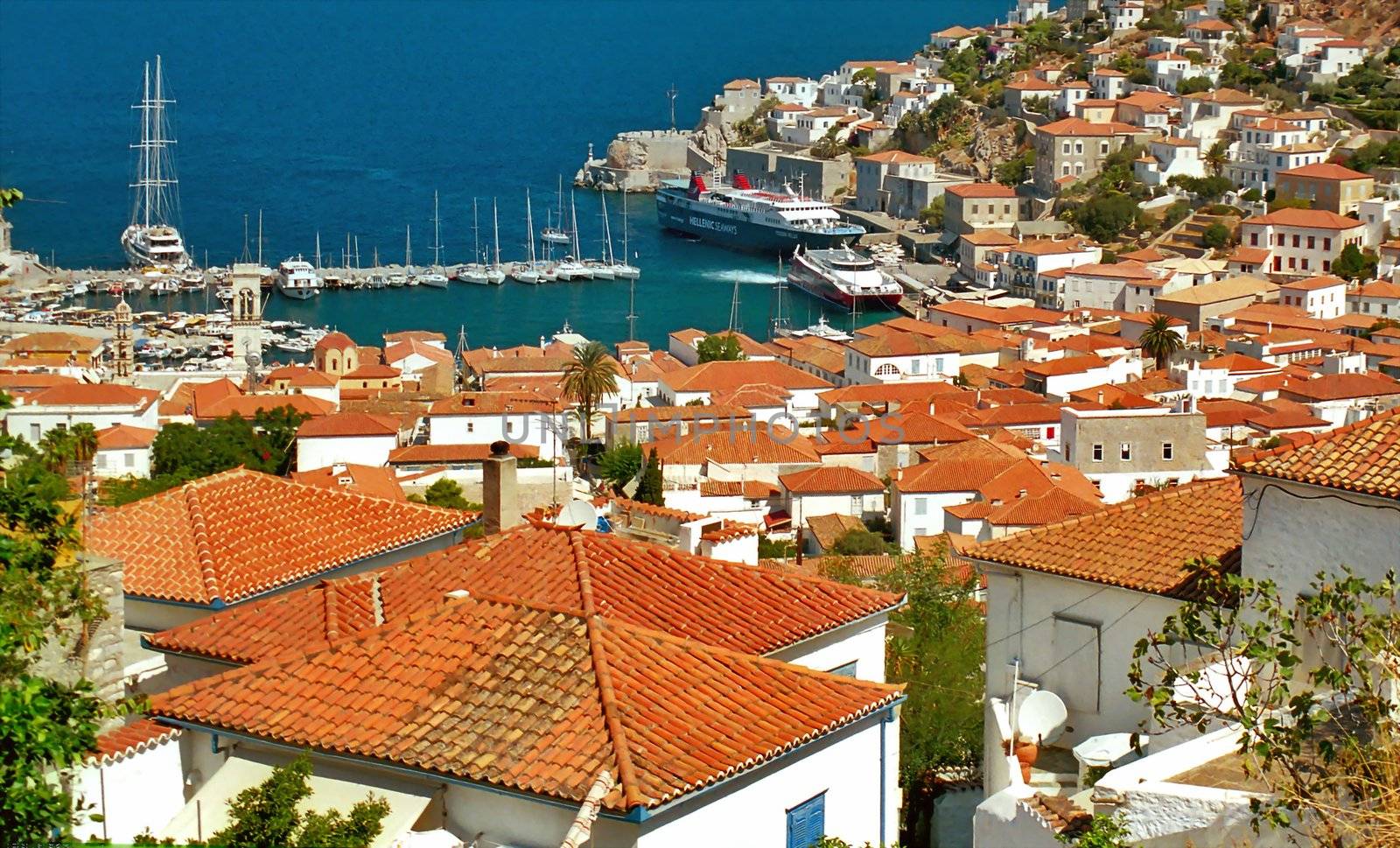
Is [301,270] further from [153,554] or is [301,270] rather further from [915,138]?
[153,554]

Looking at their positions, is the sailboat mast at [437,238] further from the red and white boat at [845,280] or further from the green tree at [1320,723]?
the green tree at [1320,723]

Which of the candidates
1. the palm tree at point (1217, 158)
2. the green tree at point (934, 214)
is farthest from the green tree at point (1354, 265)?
the green tree at point (934, 214)

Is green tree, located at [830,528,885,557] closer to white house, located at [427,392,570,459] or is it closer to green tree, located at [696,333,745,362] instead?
white house, located at [427,392,570,459]

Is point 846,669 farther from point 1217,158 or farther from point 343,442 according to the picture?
point 1217,158

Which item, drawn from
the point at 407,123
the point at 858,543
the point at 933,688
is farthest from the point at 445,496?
the point at 407,123

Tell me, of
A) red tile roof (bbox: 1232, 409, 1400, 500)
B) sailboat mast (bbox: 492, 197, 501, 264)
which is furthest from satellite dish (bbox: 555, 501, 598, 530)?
sailboat mast (bbox: 492, 197, 501, 264)
